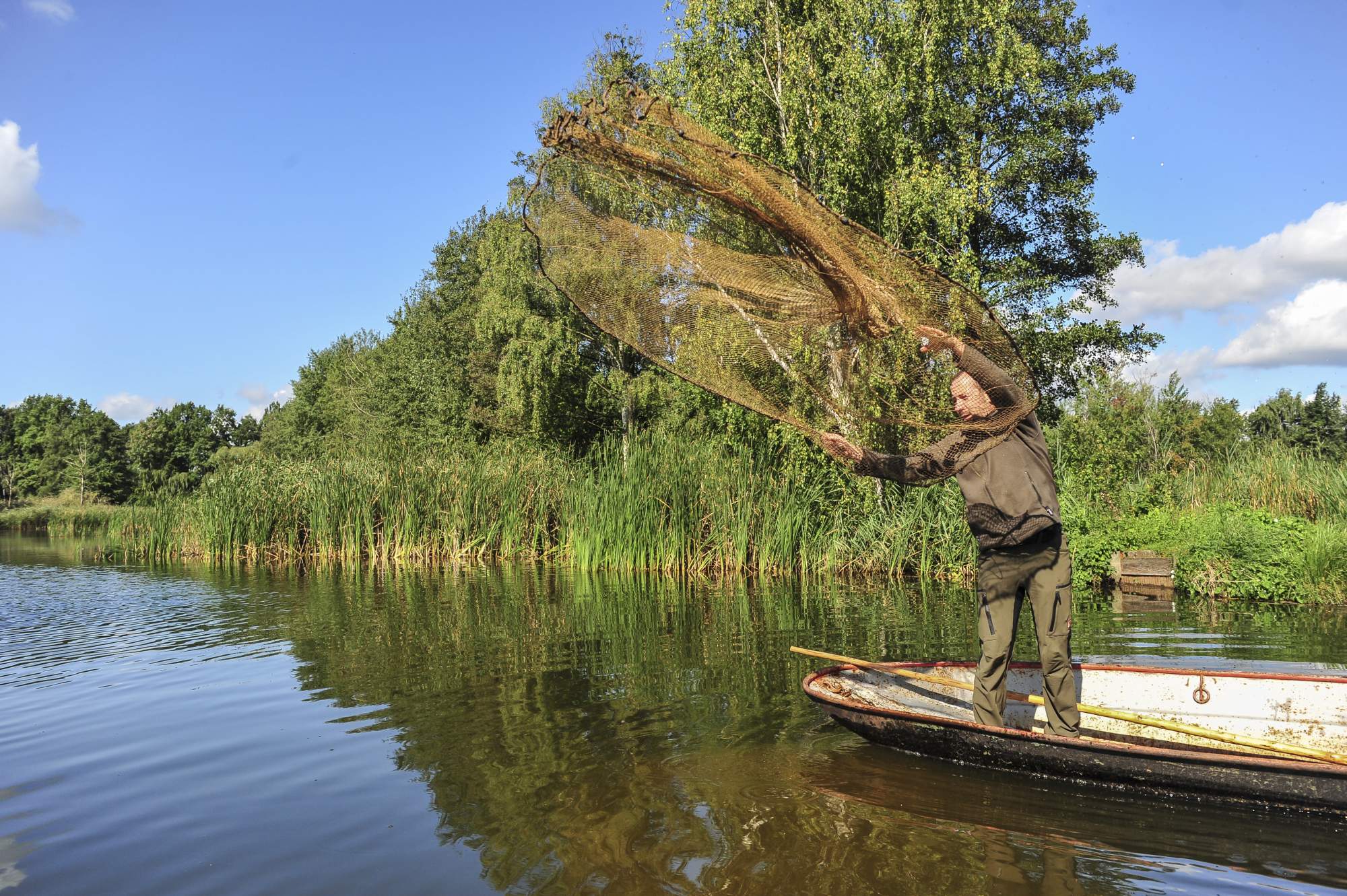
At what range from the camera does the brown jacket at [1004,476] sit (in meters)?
5.68

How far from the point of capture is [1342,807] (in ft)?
15.6

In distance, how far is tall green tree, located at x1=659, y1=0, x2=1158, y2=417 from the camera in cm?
1994

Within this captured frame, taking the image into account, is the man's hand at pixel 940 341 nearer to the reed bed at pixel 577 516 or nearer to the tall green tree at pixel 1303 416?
the reed bed at pixel 577 516

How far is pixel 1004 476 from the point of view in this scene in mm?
5777

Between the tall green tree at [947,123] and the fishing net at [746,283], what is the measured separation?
1141cm

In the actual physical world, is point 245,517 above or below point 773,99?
below

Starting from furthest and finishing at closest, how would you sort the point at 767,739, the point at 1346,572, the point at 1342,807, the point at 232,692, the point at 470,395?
the point at 470,395, the point at 1346,572, the point at 232,692, the point at 767,739, the point at 1342,807

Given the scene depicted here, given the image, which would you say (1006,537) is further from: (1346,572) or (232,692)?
(1346,572)

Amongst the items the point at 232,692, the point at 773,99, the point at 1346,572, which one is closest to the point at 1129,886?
the point at 232,692

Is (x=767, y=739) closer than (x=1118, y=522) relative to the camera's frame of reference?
Yes

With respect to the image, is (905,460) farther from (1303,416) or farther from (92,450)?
(92,450)

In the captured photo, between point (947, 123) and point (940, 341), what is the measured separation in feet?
59.8

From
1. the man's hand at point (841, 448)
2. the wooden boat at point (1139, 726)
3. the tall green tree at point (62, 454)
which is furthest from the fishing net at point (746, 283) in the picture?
the tall green tree at point (62, 454)

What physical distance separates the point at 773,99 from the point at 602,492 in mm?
10016
